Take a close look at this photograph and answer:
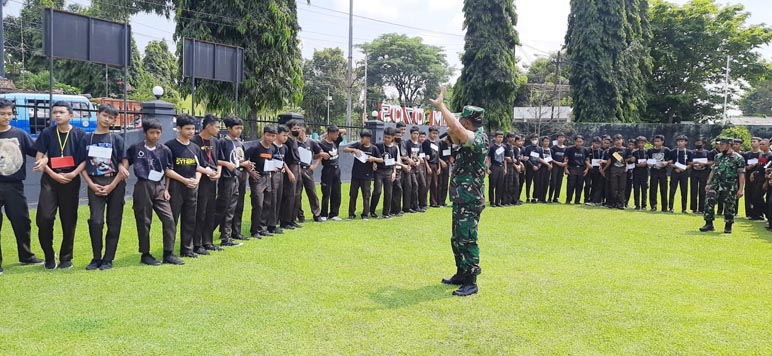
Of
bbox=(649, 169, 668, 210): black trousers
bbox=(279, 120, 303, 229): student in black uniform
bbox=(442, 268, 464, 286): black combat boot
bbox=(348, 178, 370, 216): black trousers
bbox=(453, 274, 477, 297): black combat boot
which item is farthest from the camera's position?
bbox=(649, 169, 668, 210): black trousers

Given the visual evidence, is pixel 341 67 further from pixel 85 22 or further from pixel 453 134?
pixel 453 134

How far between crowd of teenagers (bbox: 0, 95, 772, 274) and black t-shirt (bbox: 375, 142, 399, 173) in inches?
0.8

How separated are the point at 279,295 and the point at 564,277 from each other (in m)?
2.94

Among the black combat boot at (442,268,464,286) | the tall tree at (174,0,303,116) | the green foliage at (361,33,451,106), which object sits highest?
the green foliage at (361,33,451,106)

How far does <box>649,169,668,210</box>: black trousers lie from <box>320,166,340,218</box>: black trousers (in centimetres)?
728

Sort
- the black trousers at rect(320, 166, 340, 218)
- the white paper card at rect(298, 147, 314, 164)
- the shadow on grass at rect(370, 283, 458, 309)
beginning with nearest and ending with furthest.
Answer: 1. the shadow on grass at rect(370, 283, 458, 309)
2. the white paper card at rect(298, 147, 314, 164)
3. the black trousers at rect(320, 166, 340, 218)

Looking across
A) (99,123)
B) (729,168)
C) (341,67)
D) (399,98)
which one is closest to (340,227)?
(99,123)

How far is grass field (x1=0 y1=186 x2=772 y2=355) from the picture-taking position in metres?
3.82

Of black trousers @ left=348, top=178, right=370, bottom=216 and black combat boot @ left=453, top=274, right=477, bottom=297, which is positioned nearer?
black combat boot @ left=453, top=274, right=477, bottom=297

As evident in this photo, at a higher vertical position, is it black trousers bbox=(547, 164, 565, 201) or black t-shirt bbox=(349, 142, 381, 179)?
black t-shirt bbox=(349, 142, 381, 179)

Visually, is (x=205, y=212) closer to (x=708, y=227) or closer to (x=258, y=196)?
(x=258, y=196)

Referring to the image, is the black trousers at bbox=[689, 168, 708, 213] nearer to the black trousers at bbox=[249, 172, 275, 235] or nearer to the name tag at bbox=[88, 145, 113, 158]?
the black trousers at bbox=[249, 172, 275, 235]

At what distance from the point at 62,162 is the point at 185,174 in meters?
1.18

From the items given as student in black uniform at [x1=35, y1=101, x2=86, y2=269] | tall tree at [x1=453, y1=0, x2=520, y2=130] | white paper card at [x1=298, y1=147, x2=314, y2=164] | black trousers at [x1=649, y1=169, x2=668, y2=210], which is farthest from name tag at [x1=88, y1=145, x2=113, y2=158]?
tall tree at [x1=453, y1=0, x2=520, y2=130]
